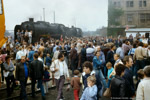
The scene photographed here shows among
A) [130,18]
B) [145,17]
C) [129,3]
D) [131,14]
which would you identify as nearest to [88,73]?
[130,18]

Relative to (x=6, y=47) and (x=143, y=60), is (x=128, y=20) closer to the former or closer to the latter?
(x=6, y=47)

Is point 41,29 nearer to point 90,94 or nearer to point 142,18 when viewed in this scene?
point 90,94

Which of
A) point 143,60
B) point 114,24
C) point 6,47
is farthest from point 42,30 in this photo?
point 114,24

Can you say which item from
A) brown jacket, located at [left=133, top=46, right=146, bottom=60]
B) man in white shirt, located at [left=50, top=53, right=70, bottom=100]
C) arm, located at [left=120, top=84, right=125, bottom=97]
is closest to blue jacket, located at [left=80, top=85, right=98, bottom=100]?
arm, located at [left=120, top=84, right=125, bottom=97]

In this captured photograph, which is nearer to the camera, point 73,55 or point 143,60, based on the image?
point 143,60

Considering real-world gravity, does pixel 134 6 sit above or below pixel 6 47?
above

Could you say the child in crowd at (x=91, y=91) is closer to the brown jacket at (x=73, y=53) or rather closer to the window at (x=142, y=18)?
the brown jacket at (x=73, y=53)

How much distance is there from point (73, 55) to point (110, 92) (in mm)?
7606

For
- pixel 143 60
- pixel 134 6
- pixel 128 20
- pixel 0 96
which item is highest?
pixel 134 6

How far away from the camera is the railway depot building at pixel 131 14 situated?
47.7m

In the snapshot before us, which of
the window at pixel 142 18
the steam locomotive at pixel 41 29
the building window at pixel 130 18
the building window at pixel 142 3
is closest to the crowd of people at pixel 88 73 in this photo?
the steam locomotive at pixel 41 29

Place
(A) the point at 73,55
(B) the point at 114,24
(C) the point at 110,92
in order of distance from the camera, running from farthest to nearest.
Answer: (B) the point at 114,24 < (A) the point at 73,55 < (C) the point at 110,92

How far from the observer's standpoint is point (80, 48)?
526 inches

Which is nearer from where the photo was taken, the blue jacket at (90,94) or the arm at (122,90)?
the arm at (122,90)
